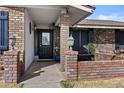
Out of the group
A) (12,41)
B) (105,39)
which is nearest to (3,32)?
(12,41)

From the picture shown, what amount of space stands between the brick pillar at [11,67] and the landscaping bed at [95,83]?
1.54 metres

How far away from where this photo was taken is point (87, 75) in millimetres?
8469

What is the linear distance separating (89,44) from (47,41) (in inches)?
124

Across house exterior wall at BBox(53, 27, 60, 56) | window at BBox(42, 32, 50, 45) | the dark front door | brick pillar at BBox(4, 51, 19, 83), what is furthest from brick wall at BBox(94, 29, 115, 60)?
brick pillar at BBox(4, 51, 19, 83)

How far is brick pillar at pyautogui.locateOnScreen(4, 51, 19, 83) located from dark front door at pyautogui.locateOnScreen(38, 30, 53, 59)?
424 inches

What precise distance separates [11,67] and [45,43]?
1096cm

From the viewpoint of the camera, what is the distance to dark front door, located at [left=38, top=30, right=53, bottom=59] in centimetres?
1875

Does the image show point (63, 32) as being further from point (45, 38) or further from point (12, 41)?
point (45, 38)

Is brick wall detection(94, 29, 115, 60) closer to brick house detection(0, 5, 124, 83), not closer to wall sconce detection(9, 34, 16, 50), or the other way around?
brick house detection(0, 5, 124, 83)

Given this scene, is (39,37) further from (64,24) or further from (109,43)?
(64,24)

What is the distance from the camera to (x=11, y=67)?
312 inches

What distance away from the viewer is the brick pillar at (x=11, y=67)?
25.8 ft
